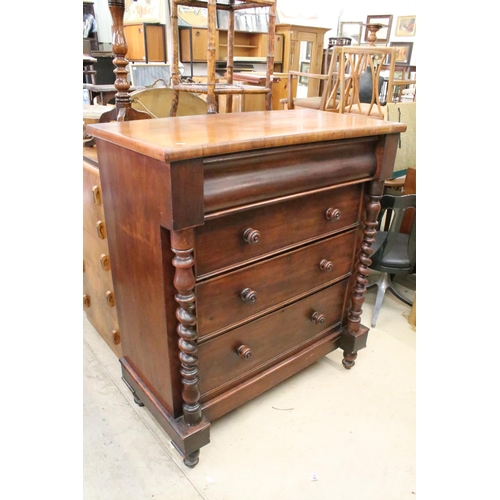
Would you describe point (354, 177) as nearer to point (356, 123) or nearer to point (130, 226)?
point (356, 123)

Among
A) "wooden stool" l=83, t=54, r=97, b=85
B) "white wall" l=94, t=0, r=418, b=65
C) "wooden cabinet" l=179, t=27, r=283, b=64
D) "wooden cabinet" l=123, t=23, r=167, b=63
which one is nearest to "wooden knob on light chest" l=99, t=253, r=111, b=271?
"wooden stool" l=83, t=54, r=97, b=85

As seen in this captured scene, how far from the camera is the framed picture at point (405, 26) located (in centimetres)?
759

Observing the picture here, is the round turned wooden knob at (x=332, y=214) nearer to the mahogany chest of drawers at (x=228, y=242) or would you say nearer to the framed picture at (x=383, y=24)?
the mahogany chest of drawers at (x=228, y=242)

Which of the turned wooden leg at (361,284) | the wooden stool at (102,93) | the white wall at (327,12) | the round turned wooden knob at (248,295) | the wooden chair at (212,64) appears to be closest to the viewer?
the round turned wooden knob at (248,295)

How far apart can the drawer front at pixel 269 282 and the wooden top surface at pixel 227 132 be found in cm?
40

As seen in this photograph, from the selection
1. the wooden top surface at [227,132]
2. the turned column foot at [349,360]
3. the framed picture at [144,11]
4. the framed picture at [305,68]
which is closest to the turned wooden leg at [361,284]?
the turned column foot at [349,360]

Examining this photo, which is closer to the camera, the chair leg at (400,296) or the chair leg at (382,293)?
the chair leg at (382,293)

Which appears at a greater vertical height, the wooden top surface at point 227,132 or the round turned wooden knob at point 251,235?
the wooden top surface at point 227,132

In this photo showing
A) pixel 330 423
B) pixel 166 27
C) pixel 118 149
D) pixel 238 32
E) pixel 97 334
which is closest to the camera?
pixel 118 149

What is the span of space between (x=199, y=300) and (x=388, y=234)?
134 cm

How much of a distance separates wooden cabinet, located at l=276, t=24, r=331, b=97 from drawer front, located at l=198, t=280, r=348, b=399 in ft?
20.1

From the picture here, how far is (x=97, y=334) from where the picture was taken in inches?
79.4

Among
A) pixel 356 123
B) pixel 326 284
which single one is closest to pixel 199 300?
pixel 326 284

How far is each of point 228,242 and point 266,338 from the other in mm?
457
